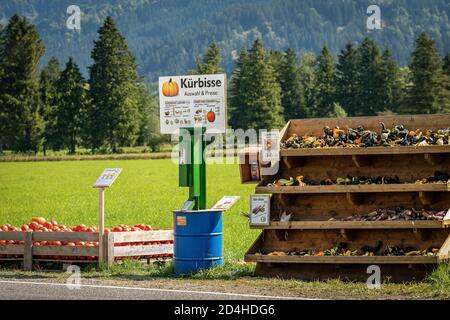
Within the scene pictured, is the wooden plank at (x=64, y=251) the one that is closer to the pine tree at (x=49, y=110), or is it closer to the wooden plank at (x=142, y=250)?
the wooden plank at (x=142, y=250)

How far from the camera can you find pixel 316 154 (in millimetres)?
15469

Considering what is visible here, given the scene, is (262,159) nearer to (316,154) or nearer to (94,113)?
(316,154)

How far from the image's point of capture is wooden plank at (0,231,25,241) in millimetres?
17281

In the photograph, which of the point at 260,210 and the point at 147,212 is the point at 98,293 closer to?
the point at 260,210

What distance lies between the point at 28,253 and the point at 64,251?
0.70 meters

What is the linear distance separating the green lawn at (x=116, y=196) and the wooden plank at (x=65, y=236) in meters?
2.63

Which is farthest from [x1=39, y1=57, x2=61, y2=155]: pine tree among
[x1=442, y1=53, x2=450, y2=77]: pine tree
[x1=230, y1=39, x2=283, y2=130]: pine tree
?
[x1=442, y1=53, x2=450, y2=77]: pine tree

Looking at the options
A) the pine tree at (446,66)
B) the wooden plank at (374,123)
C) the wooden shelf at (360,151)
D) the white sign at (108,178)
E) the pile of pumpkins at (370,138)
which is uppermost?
the pine tree at (446,66)

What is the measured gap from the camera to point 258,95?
10819cm

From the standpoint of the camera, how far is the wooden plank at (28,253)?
17125 millimetres

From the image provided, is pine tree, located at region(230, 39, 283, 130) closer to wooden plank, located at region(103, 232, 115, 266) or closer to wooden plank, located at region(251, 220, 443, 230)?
wooden plank, located at region(103, 232, 115, 266)

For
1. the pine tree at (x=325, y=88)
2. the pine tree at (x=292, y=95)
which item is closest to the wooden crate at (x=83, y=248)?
the pine tree at (x=325, y=88)

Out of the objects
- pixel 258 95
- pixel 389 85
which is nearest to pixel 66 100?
pixel 258 95
